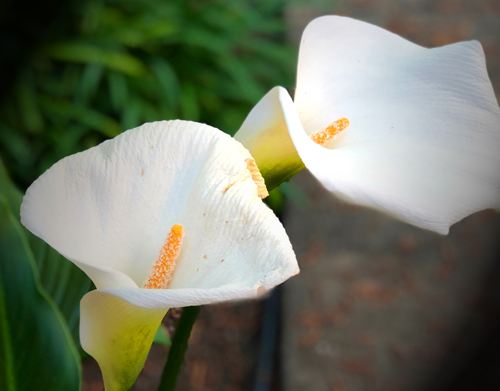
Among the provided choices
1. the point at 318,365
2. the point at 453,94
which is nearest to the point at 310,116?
the point at 453,94

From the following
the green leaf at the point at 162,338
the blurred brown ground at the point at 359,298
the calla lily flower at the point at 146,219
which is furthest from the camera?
the blurred brown ground at the point at 359,298

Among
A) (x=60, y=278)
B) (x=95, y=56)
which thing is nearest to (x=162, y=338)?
(x=60, y=278)

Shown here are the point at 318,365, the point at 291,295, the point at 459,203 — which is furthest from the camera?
the point at 291,295

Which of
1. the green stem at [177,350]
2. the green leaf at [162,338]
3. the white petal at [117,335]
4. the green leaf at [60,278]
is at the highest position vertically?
the white petal at [117,335]

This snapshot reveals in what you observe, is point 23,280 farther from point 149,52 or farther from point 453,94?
point 149,52

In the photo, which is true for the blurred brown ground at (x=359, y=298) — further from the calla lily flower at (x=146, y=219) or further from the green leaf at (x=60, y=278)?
the calla lily flower at (x=146, y=219)

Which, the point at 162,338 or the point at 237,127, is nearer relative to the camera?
the point at 162,338

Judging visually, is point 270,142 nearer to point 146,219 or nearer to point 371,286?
point 146,219

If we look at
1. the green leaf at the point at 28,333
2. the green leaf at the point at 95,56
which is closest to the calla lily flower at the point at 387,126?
the green leaf at the point at 28,333
